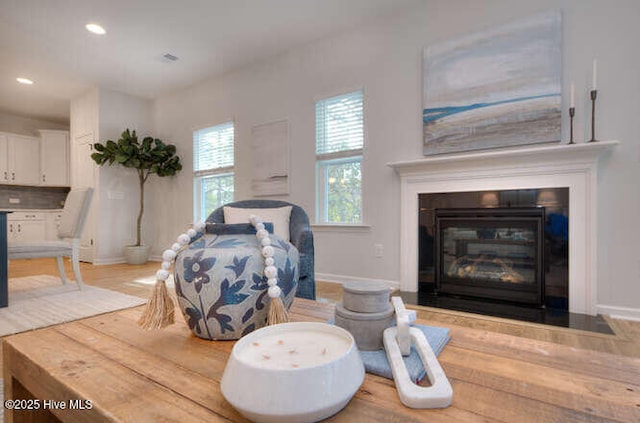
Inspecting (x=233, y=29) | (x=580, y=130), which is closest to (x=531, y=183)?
(x=580, y=130)

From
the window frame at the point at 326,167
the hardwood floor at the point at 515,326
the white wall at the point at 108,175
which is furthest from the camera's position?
the white wall at the point at 108,175

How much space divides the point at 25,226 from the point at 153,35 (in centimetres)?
461

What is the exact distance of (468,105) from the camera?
2.56m

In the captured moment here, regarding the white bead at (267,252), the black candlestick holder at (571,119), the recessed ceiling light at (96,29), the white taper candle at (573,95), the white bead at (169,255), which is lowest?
the white bead at (169,255)

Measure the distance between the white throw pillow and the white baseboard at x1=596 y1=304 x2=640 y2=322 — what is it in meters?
2.16

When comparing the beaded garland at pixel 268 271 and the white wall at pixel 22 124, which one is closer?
the beaded garland at pixel 268 271

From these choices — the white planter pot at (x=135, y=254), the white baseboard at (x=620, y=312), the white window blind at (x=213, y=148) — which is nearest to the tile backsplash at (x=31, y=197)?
the white planter pot at (x=135, y=254)

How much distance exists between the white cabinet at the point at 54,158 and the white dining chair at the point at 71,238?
3.76 meters

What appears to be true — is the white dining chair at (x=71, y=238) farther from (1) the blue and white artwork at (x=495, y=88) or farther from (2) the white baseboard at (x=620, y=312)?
(2) the white baseboard at (x=620, y=312)

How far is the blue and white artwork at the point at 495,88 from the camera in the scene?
2.29m

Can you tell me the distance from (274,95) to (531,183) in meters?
2.77

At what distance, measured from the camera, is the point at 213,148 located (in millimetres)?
4438

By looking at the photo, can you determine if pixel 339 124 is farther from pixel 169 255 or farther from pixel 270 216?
pixel 169 255

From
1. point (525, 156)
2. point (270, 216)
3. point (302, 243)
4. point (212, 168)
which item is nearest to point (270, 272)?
point (302, 243)
